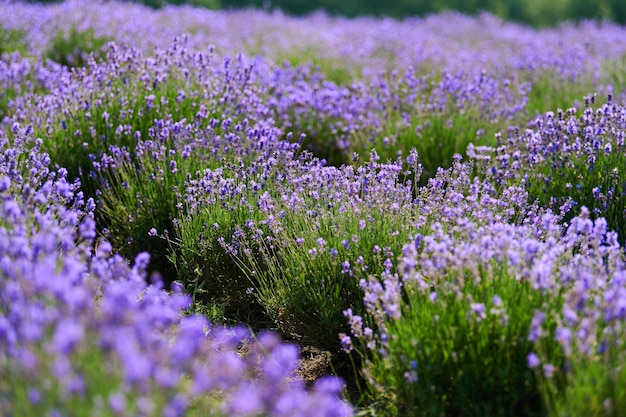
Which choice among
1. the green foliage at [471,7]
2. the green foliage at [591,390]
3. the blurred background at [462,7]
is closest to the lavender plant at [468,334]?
the green foliage at [591,390]

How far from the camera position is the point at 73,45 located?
745 centimetres

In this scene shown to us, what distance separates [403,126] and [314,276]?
2359mm

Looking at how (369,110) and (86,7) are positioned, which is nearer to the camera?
(369,110)

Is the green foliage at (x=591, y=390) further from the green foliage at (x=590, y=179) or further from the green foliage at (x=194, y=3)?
the green foliage at (x=194, y=3)

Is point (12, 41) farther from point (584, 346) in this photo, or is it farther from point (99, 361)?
point (584, 346)

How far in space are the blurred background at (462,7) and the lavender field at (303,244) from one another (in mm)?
9557

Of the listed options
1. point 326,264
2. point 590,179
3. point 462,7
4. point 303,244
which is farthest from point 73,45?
point 462,7

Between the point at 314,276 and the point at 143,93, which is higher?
the point at 143,93

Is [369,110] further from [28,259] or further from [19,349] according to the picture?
[19,349]

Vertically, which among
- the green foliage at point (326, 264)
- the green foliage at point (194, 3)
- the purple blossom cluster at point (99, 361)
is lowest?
the green foliage at point (326, 264)

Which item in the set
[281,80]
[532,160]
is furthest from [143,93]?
[532,160]

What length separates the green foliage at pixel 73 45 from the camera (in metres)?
7.25

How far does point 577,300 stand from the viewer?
2.13 metres

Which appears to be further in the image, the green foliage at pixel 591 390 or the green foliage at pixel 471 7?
the green foliage at pixel 471 7
